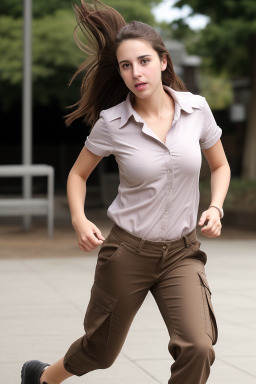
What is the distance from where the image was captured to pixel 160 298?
391 cm

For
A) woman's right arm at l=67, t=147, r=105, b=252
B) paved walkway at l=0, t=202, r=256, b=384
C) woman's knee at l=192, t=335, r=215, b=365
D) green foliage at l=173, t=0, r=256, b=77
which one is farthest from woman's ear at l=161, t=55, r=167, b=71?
green foliage at l=173, t=0, r=256, b=77

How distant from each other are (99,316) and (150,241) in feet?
1.44

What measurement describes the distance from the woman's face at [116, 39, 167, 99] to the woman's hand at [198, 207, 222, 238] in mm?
576

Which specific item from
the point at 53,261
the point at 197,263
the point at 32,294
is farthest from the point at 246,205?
the point at 197,263

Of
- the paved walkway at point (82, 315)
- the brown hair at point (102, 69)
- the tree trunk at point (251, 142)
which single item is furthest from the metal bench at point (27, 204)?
the brown hair at point (102, 69)

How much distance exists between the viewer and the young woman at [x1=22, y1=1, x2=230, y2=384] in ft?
12.5

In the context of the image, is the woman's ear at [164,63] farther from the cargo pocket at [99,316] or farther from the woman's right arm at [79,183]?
the cargo pocket at [99,316]

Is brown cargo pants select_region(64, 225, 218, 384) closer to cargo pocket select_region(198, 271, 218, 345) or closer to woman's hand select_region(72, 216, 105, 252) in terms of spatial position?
cargo pocket select_region(198, 271, 218, 345)

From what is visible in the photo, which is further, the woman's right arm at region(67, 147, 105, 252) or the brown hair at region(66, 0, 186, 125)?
the brown hair at region(66, 0, 186, 125)

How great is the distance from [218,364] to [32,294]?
9.75ft

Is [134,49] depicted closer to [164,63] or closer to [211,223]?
[164,63]

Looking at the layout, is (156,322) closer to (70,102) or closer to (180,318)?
(180,318)

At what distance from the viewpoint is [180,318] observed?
375 cm

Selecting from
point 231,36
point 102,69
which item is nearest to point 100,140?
A: point 102,69
